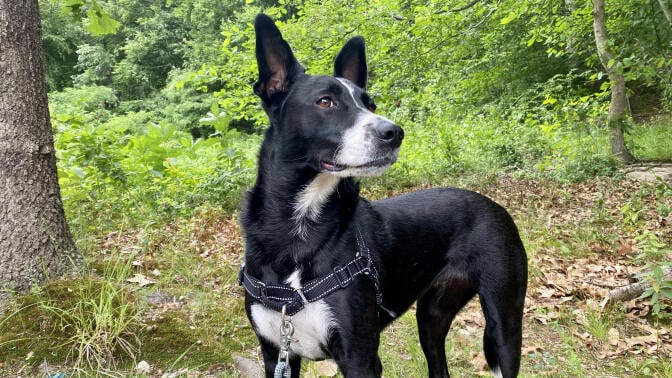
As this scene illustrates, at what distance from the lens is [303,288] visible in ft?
7.14

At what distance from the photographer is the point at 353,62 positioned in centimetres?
286

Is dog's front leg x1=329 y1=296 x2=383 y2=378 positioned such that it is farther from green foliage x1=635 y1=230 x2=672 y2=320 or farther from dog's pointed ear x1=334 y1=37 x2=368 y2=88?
green foliage x1=635 y1=230 x2=672 y2=320

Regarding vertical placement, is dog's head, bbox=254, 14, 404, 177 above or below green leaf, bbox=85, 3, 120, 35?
below

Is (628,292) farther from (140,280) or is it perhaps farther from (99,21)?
(99,21)

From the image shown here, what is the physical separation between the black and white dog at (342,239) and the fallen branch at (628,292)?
158 cm

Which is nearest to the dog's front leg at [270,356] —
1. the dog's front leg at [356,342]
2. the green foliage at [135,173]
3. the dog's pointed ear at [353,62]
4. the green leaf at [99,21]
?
the dog's front leg at [356,342]

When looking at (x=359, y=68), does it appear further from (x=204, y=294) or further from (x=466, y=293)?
(x=204, y=294)

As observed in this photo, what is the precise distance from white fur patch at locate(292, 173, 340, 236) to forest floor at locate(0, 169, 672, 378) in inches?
49.3

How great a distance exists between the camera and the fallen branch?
401 cm

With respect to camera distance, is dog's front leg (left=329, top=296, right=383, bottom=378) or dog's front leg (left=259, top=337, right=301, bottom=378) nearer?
dog's front leg (left=329, top=296, right=383, bottom=378)

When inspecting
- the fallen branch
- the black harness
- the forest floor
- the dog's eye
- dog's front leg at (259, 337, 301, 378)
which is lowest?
the forest floor

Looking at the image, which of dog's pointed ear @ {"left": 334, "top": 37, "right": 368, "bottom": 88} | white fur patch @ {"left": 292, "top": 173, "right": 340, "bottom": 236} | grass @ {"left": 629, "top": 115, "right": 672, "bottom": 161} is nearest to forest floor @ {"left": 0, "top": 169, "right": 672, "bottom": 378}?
white fur patch @ {"left": 292, "top": 173, "right": 340, "bottom": 236}

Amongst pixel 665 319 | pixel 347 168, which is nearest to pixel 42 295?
pixel 347 168

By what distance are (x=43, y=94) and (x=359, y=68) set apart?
91.8 inches
